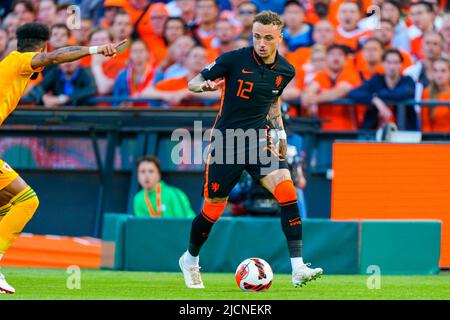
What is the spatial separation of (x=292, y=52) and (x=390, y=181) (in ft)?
10.3

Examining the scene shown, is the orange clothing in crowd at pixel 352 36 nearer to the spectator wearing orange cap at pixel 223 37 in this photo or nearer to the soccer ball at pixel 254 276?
the spectator wearing orange cap at pixel 223 37

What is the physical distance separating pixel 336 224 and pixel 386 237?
695mm

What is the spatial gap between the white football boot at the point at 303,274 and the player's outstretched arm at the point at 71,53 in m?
2.67

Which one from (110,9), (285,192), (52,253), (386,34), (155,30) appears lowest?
(52,253)

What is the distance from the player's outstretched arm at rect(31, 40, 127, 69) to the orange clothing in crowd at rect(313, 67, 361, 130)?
7.07 meters

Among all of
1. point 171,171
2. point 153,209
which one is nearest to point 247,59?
point 153,209

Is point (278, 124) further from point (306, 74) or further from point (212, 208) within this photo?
point (306, 74)

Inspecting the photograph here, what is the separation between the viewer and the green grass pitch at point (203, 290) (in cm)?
948

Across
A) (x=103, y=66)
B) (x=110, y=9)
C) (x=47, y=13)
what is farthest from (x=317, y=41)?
(x=47, y=13)

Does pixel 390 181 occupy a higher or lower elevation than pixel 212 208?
higher

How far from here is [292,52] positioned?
17.0 metres

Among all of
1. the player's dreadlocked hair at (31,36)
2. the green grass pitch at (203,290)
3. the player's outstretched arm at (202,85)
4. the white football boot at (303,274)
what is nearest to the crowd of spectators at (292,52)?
the green grass pitch at (203,290)

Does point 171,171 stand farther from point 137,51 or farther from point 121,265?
point 121,265

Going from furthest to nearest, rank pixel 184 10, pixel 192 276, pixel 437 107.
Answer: pixel 184 10
pixel 437 107
pixel 192 276
